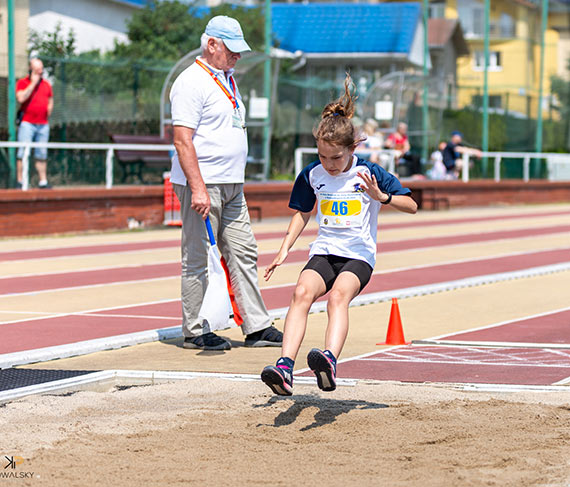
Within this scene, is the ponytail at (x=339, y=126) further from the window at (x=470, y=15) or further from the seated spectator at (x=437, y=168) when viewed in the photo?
the window at (x=470, y=15)

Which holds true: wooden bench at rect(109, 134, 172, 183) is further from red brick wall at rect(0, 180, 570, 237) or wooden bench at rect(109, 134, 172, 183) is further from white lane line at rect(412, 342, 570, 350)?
white lane line at rect(412, 342, 570, 350)

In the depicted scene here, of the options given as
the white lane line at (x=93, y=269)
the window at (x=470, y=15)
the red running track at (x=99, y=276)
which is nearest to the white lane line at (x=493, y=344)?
the red running track at (x=99, y=276)

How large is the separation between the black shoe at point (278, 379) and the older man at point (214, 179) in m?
2.28

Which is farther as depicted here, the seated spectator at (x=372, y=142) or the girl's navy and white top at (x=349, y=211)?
the seated spectator at (x=372, y=142)

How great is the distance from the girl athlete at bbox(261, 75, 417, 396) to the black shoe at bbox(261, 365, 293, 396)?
24 centimetres

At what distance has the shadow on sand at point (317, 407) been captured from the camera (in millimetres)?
5988

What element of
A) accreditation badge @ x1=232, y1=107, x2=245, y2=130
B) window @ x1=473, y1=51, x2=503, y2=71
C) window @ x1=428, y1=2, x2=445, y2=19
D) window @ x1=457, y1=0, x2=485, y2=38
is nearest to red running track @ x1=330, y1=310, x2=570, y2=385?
accreditation badge @ x1=232, y1=107, x2=245, y2=130

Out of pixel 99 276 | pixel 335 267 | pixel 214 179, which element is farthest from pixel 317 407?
pixel 99 276

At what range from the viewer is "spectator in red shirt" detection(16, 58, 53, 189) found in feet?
59.1

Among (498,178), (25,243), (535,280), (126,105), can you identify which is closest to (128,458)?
(535,280)

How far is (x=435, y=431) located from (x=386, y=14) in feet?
170

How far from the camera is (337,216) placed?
265 inches

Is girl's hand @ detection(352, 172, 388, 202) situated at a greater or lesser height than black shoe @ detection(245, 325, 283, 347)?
greater

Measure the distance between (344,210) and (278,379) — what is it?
4.14ft
